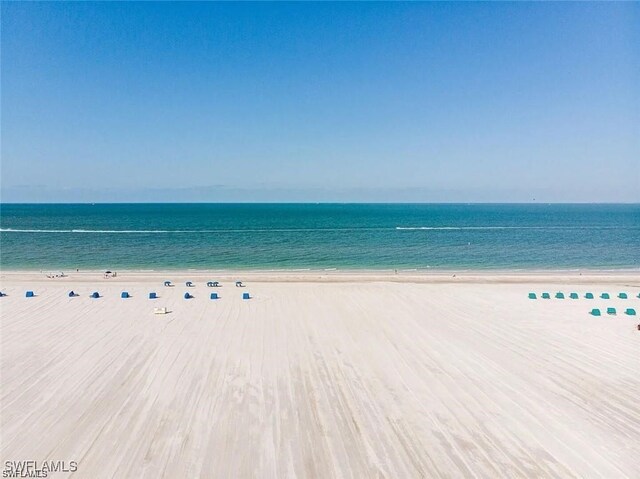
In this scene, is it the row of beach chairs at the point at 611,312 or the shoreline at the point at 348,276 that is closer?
the row of beach chairs at the point at 611,312

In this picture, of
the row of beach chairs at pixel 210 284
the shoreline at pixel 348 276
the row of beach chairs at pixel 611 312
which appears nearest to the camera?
the row of beach chairs at pixel 611 312

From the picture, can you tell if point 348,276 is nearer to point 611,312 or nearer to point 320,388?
point 611,312

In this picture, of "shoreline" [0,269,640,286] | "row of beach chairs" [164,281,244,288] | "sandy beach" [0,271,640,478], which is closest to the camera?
"sandy beach" [0,271,640,478]

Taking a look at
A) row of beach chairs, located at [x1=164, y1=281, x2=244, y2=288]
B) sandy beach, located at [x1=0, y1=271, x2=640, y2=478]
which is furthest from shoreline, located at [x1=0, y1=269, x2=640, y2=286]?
sandy beach, located at [x1=0, y1=271, x2=640, y2=478]

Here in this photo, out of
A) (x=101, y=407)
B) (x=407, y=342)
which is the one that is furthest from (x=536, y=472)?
(x=101, y=407)

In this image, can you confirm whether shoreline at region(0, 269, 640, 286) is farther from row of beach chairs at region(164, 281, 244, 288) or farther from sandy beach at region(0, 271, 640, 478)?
sandy beach at region(0, 271, 640, 478)

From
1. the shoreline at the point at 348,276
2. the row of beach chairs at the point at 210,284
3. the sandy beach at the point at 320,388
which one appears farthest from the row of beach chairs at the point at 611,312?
the row of beach chairs at the point at 210,284

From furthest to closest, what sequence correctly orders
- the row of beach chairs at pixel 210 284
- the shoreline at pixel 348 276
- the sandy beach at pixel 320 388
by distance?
the shoreline at pixel 348 276 < the row of beach chairs at pixel 210 284 < the sandy beach at pixel 320 388

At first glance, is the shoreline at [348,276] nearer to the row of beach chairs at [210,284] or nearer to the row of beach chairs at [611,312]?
the row of beach chairs at [210,284]

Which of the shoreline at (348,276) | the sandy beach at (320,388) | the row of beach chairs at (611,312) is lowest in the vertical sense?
the sandy beach at (320,388)

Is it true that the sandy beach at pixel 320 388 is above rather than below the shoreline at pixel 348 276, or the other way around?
below
